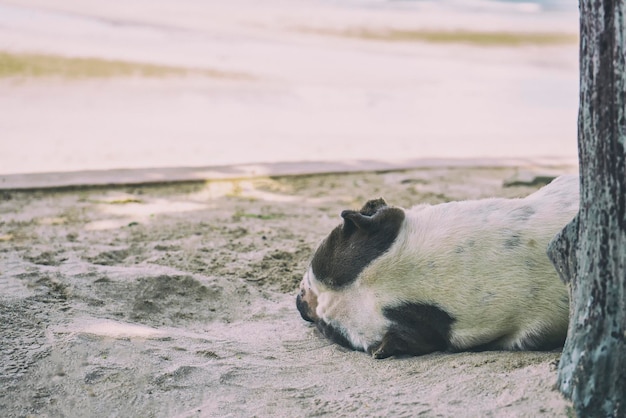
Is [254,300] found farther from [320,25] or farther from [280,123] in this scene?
[320,25]

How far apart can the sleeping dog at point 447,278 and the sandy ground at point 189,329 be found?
0.09m

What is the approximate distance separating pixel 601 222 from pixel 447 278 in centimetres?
94

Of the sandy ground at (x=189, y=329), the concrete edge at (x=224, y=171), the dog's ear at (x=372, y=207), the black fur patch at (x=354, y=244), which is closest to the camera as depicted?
the sandy ground at (x=189, y=329)

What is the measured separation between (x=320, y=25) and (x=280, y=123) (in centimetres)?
599

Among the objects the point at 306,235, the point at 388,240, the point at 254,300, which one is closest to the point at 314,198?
the point at 306,235

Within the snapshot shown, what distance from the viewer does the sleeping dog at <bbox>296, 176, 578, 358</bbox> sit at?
3373 mm

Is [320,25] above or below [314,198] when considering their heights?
above

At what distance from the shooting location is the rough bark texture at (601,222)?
8.27 ft

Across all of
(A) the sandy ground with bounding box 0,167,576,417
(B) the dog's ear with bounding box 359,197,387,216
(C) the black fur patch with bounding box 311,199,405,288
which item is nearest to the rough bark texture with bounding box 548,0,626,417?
(A) the sandy ground with bounding box 0,167,576,417

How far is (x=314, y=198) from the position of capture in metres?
6.78

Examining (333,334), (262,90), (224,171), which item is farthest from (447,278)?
(262,90)

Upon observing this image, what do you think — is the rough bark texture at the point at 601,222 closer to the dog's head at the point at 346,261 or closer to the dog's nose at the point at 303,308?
the dog's head at the point at 346,261

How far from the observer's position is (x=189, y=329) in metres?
4.04

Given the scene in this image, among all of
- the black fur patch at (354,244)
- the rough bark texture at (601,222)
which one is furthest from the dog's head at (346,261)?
the rough bark texture at (601,222)
